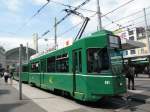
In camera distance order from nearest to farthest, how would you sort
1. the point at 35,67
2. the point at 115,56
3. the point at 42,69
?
the point at 115,56 < the point at 42,69 < the point at 35,67

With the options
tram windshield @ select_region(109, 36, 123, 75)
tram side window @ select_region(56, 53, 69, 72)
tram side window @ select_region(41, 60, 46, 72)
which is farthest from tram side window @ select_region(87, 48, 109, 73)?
tram side window @ select_region(41, 60, 46, 72)

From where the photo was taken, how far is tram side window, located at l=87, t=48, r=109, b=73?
12586mm

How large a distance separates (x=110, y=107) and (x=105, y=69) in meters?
1.84

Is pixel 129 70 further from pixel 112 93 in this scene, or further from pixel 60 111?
pixel 60 111

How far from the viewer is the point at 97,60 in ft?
41.4

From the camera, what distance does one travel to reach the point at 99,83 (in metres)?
12.6

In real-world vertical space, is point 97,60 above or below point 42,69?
above

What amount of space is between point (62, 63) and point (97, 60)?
385cm

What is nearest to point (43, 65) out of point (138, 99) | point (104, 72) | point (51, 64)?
point (51, 64)

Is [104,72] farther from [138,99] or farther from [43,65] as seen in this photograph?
[43,65]

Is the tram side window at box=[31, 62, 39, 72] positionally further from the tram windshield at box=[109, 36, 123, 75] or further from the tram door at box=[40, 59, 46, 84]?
the tram windshield at box=[109, 36, 123, 75]

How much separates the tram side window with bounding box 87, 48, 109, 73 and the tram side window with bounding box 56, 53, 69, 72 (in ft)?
8.37

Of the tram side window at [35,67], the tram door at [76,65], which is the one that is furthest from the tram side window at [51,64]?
the tram side window at [35,67]

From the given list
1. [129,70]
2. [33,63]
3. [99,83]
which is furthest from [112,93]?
[33,63]
